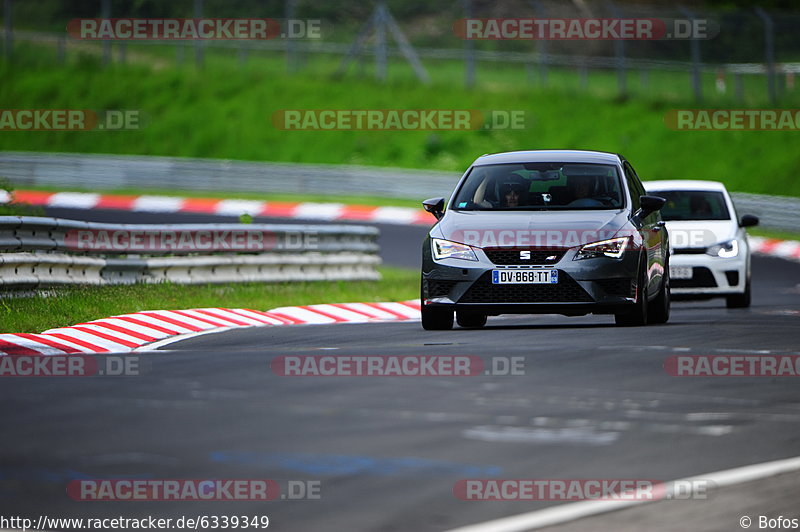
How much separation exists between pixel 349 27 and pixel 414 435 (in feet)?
124

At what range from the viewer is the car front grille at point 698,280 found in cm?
1821

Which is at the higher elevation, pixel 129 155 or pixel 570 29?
pixel 570 29

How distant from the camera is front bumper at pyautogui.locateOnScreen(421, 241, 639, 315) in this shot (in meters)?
13.1

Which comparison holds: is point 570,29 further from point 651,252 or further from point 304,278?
point 651,252

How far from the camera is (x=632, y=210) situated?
45.9ft

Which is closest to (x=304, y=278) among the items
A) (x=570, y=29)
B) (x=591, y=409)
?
(x=591, y=409)

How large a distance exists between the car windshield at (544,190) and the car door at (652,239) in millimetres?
260

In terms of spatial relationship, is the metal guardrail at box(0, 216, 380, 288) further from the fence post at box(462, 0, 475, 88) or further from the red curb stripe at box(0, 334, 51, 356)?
the fence post at box(462, 0, 475, 88)
